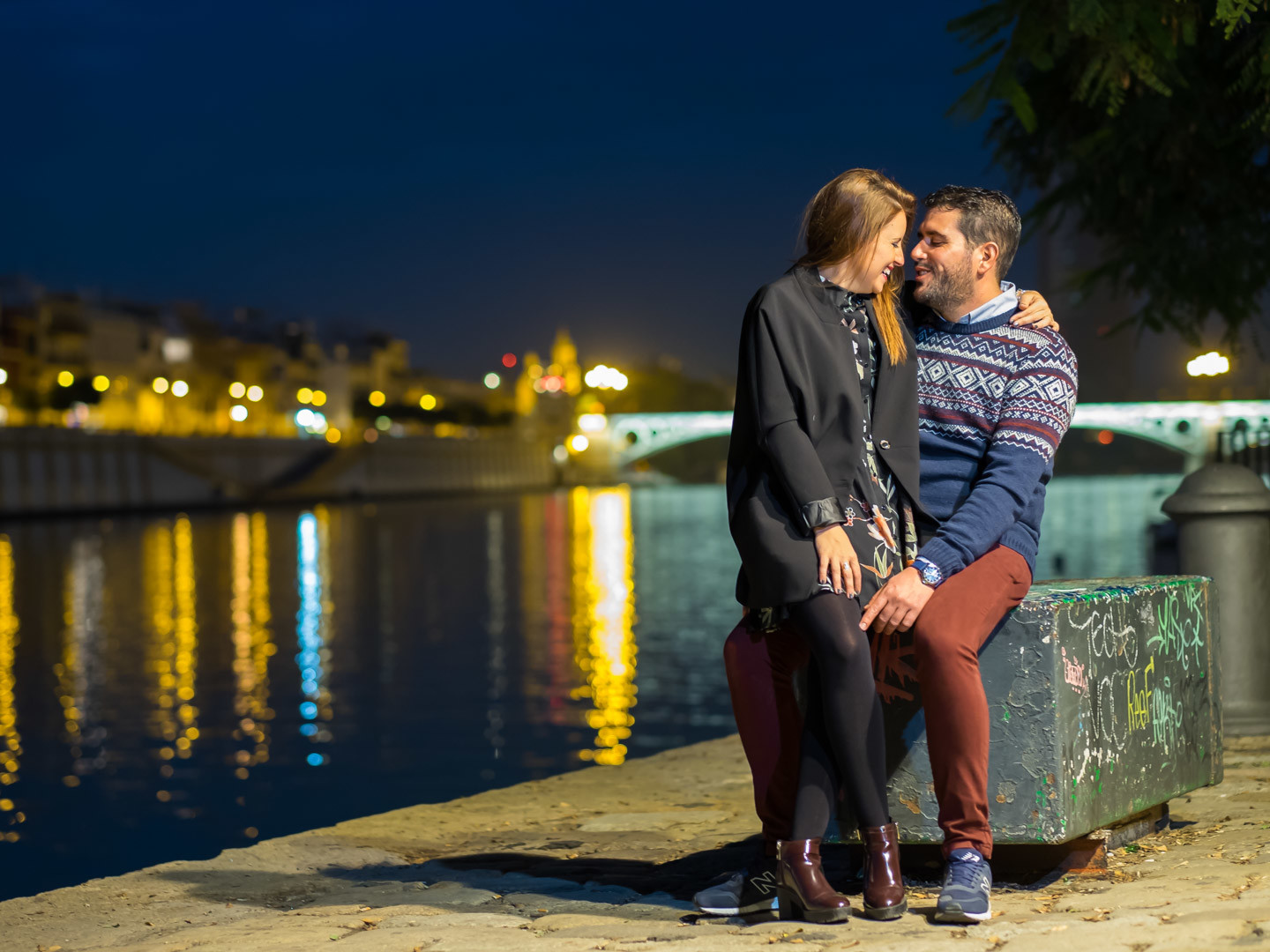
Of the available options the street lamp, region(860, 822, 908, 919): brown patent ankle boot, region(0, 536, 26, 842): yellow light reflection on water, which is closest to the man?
region(860, 822, 908, 919): brown patent ankle boot

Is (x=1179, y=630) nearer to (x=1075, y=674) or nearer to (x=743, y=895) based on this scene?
(x=1075, y=674)

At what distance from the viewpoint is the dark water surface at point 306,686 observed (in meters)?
11.5

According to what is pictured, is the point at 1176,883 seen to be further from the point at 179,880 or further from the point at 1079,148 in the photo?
the point at 1079,148

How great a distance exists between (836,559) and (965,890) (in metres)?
0.84

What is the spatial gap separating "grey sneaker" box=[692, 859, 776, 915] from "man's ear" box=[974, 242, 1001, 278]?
1.66m

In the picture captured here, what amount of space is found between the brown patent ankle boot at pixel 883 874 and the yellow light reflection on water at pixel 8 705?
8.66 meters

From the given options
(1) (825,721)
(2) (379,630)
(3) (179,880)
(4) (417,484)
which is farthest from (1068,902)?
(4) (417,484)

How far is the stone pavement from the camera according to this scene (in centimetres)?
350

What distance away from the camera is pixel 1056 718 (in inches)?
152

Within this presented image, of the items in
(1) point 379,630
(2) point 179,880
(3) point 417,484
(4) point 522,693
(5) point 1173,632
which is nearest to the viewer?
(5) point 1173,632

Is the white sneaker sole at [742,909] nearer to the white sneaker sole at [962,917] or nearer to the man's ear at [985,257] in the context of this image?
the white sneaker sole at [962,917]

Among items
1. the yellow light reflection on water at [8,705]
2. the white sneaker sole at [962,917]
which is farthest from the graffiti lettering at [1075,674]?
the yellow light reflection on water at [8,705]

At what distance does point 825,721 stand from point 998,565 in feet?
1.93

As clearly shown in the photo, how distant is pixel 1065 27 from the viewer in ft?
19.5
